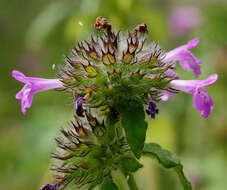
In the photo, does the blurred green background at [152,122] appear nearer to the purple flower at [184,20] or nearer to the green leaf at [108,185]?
the green leaf at [108,185]

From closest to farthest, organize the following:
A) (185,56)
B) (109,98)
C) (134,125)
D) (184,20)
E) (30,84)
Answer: (134,125) → (109,98) → (30,84) → (185,56) → (184,20)

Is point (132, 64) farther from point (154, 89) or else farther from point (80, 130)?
point (80, 130)

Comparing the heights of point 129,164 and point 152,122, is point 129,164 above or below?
below

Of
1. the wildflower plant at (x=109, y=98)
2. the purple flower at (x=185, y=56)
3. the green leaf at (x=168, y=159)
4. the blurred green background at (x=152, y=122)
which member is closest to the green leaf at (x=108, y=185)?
the wildflower plant at (x=109, y=98)

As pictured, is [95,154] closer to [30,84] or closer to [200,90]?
[30,84]

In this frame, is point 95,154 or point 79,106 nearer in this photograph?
point 79,106

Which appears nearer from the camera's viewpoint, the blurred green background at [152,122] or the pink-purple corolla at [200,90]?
the pink-purple corolla at [200,90]

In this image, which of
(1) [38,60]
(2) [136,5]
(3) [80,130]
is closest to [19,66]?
(1) [38,60]

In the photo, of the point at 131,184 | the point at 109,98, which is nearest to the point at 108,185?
the point at 131,184
